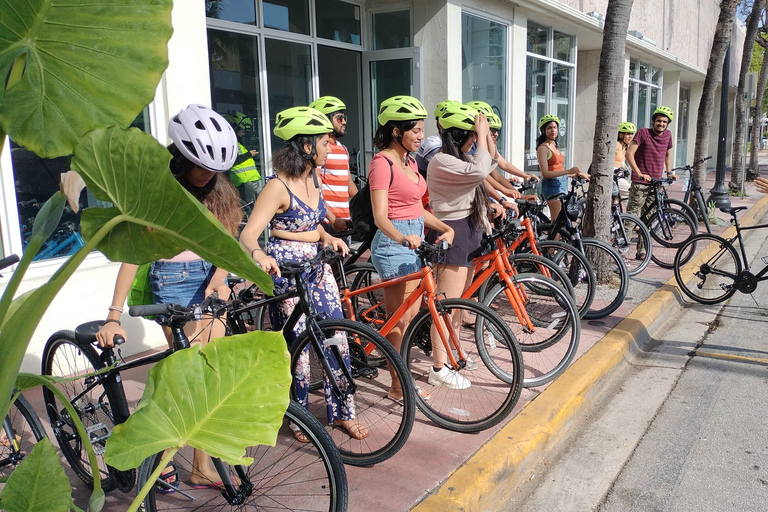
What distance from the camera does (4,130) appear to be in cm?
78

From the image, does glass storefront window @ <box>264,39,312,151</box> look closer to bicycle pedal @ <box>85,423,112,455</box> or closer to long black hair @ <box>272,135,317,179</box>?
long black hair @ <box>272,135,317,179</box>

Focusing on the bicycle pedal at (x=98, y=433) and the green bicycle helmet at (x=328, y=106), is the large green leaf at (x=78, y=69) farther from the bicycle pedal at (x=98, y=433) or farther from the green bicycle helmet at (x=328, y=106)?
the green bicycle helmet at (x=328, y=106)

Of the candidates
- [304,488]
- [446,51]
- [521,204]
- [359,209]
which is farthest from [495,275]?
[446,51]

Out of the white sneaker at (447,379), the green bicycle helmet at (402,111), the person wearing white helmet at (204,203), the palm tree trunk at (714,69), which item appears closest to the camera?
the person wearing white helmet at (204,203)

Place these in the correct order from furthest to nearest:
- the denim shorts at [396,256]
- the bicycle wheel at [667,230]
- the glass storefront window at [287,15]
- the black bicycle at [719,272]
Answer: the bicycle wheel at [667,230] → the glass storefront window at [287,15] → the black bicycle at [719,272] → the denim shorts at [396,256]

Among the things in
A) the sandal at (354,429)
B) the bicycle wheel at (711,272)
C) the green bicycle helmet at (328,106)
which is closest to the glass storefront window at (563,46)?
the bicycle wheel at (711,272)

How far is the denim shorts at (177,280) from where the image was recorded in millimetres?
2953

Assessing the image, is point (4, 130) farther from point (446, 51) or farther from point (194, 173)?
point (446, 51)

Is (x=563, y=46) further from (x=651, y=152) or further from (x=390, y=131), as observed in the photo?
(x=390, y=131)

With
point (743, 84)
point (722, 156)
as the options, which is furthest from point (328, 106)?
point (743, 84)

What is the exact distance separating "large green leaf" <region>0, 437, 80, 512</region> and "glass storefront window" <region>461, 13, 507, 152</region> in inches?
342

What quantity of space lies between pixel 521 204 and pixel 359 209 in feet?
5.66

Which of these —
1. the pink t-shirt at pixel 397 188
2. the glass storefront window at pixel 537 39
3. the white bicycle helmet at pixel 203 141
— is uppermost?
the glass storefront window at pixel 537 39

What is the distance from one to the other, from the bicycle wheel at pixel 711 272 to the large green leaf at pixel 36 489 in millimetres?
6798
